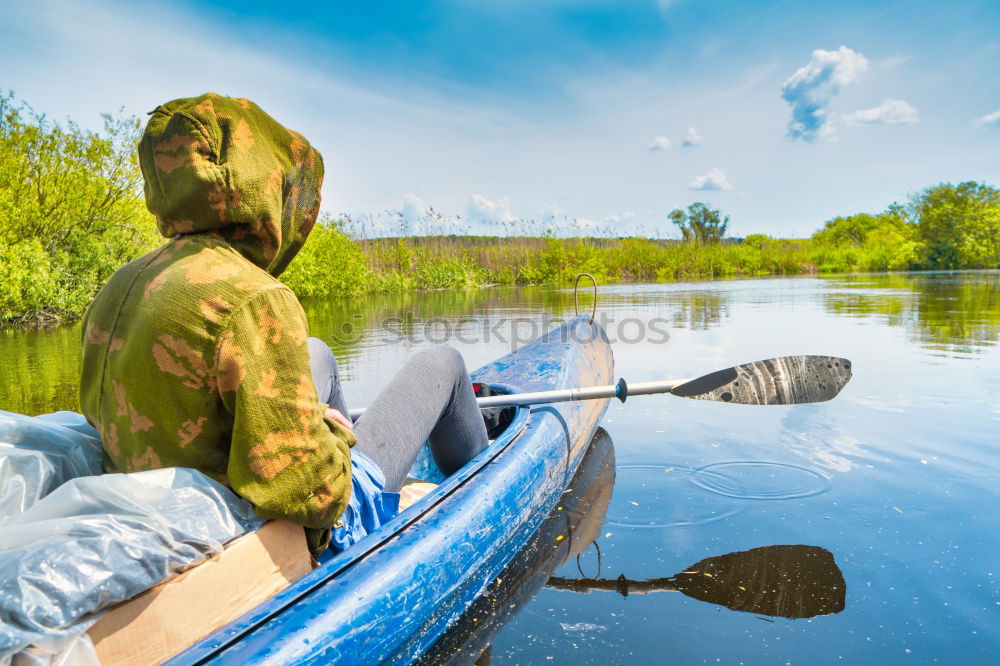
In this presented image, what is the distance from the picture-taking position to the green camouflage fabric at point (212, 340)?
124 centimetres

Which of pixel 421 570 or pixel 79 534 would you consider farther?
pixel 421 570

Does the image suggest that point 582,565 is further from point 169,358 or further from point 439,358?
point 169,358

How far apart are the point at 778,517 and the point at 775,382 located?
0.91 meters

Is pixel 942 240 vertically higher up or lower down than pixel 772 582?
higher up

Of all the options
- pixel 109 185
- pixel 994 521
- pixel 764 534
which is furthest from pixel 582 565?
pixel 109 185

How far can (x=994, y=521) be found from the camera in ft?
8.91

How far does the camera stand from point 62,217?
12469 millimetres

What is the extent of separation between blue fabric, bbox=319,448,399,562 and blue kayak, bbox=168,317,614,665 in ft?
0.13

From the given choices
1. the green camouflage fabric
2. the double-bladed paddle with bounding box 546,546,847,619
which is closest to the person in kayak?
the green camouflage fabric

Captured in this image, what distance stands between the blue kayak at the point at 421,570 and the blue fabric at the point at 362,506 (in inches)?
1.6

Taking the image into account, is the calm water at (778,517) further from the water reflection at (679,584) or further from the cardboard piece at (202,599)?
the cardboard piece at (202,599)

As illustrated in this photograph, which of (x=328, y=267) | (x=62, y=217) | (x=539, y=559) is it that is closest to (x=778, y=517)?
(x=539, y=559)

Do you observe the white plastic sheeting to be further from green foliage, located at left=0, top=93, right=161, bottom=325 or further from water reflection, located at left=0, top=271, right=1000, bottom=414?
green foliage, located at left=0, top=93, right=161, bottom=325

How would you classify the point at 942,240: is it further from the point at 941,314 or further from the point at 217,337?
the point at 217,337
